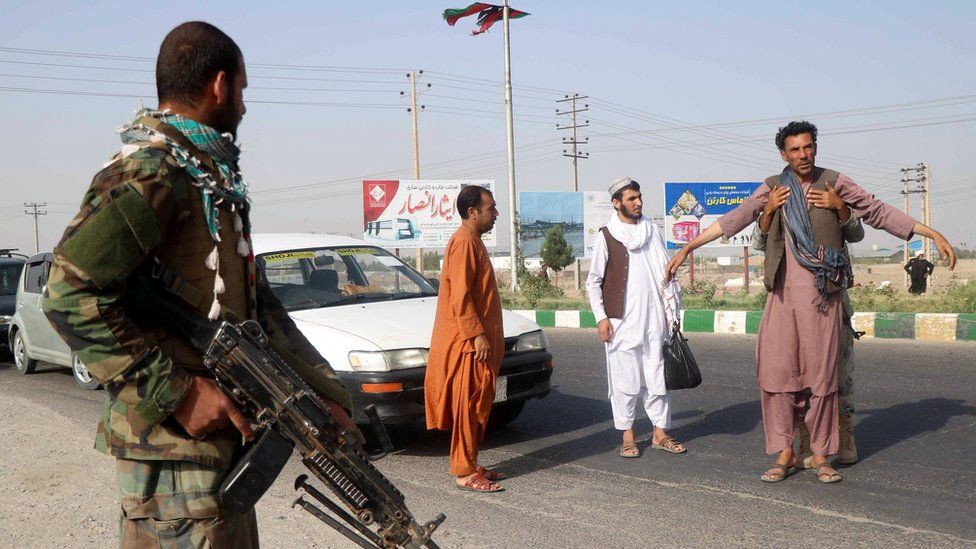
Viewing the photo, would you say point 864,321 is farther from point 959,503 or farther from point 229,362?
point 229,362

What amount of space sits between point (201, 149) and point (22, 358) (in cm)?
1141

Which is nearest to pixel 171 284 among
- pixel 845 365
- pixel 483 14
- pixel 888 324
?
pixel 845 365

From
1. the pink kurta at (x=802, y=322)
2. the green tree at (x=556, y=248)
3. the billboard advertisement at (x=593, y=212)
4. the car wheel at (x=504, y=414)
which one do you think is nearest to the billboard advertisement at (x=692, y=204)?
the billboard advertisement at (x=593, y=212)

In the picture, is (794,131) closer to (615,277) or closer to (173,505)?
(615,277)

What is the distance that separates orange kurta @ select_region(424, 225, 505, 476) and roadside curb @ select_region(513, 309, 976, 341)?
6247 millimetres

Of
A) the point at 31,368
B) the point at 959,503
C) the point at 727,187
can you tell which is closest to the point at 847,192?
the point at 959,503

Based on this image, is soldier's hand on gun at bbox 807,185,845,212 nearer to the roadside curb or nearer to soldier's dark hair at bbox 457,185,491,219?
soldier's dark hair at bbox 457,185,491,219

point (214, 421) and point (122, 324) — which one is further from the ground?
point (122, 324)

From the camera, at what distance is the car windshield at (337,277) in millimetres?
7387

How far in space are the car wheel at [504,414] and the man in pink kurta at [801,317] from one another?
7.49ft

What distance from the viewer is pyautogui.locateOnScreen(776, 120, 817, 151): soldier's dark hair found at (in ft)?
17.6

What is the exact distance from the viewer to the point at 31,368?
12102 mm

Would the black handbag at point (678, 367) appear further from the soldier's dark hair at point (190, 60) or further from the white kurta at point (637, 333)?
the soldier's dark hair at point (190, 60)

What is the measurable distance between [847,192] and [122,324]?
4465 mm
